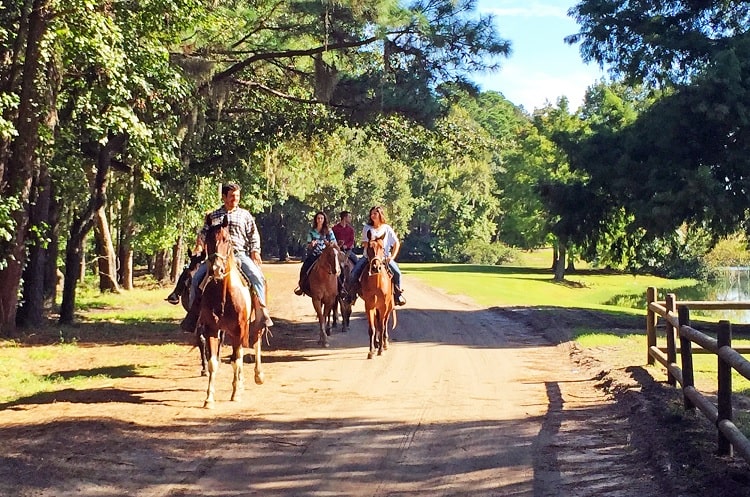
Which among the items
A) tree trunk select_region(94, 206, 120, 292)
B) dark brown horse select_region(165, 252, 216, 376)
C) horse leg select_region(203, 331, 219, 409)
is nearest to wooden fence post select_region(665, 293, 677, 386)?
horse leg select_region(203, 331, 219, 409)

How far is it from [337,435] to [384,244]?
21.9 ft

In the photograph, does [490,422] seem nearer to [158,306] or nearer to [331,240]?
[331,240]

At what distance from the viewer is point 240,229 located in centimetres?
1108

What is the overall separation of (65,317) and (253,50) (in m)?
7.97

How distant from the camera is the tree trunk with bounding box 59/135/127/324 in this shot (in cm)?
1850

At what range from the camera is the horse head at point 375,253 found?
570 inches

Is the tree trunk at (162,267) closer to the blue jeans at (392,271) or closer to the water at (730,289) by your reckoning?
the blue jeans at (392,271)

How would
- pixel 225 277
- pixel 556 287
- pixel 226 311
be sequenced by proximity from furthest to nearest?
pixel 556 287 → pixel 226 311 → pixel 225 277

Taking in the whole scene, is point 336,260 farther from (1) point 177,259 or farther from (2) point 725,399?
(1) point 177,259

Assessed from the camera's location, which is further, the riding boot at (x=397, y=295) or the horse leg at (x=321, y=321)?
the horse leg at (x=321, y=321)

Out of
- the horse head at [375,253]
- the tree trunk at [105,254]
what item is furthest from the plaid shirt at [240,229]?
the tree trunk at [105,254]

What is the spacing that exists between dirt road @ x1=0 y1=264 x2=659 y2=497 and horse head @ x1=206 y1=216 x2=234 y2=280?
67.7 inches

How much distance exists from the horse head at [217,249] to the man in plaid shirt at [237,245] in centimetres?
77

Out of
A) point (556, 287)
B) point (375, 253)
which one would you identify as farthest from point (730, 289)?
point (375, 253)
